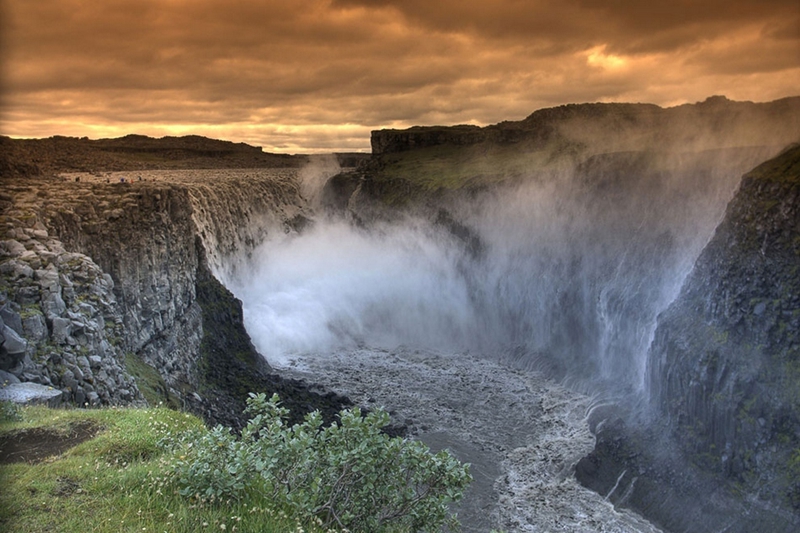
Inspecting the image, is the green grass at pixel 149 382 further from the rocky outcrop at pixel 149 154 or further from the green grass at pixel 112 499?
the rocky outcrop at pixel 149 154

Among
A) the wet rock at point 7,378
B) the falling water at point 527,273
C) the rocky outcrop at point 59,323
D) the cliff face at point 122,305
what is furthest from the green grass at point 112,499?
the falling water at point 527,273

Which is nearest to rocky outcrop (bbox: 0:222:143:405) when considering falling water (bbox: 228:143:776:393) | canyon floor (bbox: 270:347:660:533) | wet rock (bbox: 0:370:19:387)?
wet rock (bbox: 0:370:19:387)

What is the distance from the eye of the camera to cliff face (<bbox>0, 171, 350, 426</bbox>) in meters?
20.6

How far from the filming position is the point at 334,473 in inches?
427

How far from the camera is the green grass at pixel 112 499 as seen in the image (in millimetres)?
9344

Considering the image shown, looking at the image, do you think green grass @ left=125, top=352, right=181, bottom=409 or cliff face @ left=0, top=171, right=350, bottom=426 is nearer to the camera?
cliff face @ left=0, top=171, right=350, bottom=426

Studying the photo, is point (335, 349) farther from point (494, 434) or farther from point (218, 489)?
point (218, 489)

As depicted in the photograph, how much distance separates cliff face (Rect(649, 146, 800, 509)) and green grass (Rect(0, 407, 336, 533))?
24625mm

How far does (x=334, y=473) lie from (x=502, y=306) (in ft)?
160

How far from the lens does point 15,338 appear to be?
18.5m

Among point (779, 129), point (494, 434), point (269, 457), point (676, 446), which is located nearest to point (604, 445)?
point (676, 446)

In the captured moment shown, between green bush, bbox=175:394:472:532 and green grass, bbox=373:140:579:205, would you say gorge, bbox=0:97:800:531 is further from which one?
green bush, bbox=175:394:472:532

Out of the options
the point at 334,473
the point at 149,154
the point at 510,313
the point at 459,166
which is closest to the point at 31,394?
the point at 334,473

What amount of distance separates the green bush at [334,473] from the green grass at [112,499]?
0.30 metres
